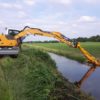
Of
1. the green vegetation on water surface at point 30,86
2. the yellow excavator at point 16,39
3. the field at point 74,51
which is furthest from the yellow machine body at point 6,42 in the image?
the field at point 74,51

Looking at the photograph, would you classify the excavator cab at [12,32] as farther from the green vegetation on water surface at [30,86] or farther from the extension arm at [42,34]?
the green vegetation on water surface at [30,86]

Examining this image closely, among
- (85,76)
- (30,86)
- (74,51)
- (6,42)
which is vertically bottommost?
(74,51)

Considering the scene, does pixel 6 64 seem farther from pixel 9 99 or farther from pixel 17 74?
pixel 9 99

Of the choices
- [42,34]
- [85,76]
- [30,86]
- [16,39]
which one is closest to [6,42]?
[16,39]

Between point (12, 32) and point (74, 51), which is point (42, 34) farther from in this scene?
point (74, 51)

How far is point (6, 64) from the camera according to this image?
2097 cm

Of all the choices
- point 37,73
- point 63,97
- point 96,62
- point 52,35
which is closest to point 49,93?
point 63,97

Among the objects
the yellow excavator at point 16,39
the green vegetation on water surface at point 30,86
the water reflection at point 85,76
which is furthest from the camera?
the yellow excavator at point 16,39

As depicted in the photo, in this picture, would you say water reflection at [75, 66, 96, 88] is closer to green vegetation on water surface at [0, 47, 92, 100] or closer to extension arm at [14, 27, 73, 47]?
extension arm at [14, 27, 73, 47]

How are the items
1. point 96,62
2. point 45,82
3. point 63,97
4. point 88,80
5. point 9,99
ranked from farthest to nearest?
point 96,62
point 88,80
point 45,82
point 63,97
point 9,99

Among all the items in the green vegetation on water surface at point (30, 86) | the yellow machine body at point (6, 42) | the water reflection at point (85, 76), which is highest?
the yellow machine body at point (6, 42)

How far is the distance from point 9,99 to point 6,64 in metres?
9.08

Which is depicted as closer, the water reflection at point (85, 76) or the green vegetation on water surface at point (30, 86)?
the green vegetation on water surface at point (30, 86)

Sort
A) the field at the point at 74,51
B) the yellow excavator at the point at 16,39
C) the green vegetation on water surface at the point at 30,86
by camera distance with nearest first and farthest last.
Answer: the green vegetation on water surface at the point at 30,86, the yellow excavator at the point at 16,39, the field at the point at 74,51
